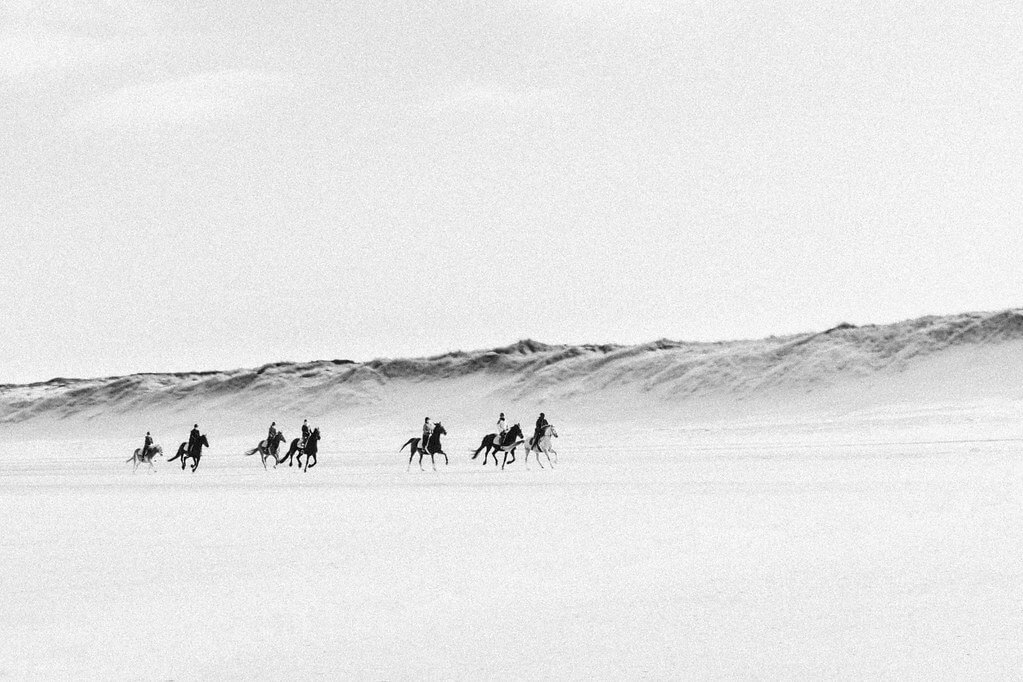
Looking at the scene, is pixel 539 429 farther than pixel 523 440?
No

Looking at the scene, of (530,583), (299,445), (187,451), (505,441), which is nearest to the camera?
(530,583)

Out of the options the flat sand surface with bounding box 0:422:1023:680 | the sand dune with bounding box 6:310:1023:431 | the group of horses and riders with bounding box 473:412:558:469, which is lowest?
the flat sand surface with bounding box 0:422:1023:680

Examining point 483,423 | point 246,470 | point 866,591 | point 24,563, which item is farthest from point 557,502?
point 483,423

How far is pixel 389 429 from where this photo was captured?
91250 mm

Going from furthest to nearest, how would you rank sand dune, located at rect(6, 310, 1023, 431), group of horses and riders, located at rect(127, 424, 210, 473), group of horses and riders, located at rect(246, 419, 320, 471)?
sand dune, located at rect(6, 310, 1023, 431) < group of horses and riders, located at rect(127, 424, 210, 473) < group of horses and riders, located at rect(246, 419, 320, 471)

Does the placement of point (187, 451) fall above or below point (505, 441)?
above

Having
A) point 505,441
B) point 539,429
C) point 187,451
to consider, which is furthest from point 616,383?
point 539,429

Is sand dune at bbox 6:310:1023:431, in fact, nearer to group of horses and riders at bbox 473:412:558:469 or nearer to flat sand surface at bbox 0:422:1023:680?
group of horses and riders at bbox 473:412:558:469

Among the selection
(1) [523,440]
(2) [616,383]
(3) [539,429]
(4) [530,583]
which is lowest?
(4) [530,583]

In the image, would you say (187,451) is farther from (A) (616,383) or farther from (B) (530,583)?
(A) (616,383)

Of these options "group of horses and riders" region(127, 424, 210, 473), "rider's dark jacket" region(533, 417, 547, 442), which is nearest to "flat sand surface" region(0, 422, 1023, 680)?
"rider's dark jacket" region(533, 417, 547, 442)

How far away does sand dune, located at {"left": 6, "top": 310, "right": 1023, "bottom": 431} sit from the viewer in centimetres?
7888

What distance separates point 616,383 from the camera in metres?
94.6

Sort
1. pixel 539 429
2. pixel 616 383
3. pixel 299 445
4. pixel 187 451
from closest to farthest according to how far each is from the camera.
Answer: pixel 539 429
pixel 299 445
pixel 187 451
pixel 616 383
